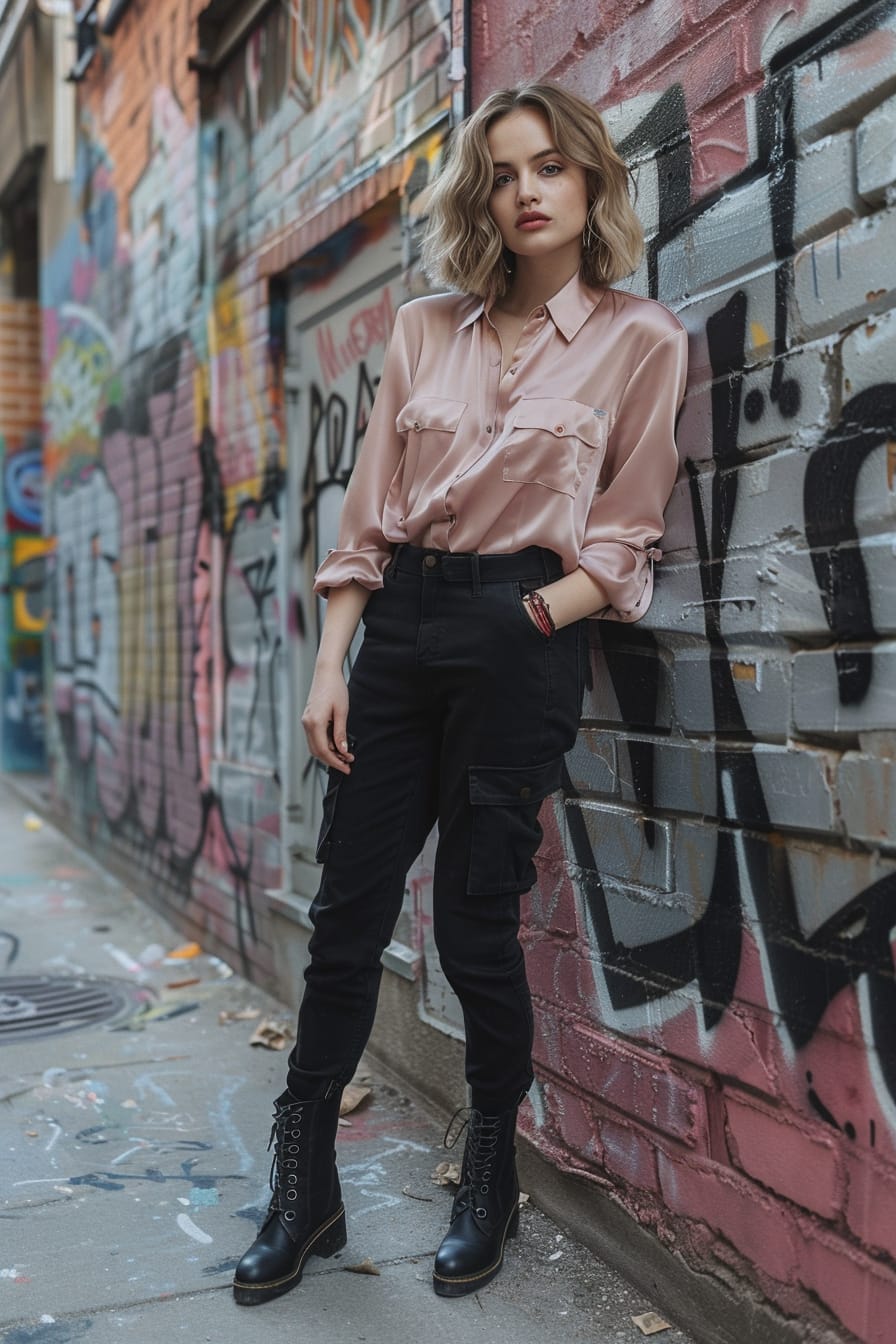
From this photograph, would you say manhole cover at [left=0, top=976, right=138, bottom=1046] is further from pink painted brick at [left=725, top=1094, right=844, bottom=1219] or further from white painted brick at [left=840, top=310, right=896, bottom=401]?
white painted brick at [left=840, top=310, right=896, bottom=401]

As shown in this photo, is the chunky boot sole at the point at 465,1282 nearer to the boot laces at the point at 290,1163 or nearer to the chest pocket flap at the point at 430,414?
the boot laces at the point at 290,1163

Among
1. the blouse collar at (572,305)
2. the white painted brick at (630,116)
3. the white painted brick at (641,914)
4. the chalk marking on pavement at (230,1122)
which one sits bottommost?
the chalk marking on pavement at (230,1122)

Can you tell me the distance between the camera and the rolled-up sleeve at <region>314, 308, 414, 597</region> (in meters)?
2.26

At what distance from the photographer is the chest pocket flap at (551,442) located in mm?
2104

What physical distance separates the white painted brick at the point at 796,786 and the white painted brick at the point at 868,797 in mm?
31

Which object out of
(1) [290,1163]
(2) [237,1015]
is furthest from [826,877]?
(2) [237,1015]

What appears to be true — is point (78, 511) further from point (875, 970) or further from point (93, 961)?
point (875, 970)

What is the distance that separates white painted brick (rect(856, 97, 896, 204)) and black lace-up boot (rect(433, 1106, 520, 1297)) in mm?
1633

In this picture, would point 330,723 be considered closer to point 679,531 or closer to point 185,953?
point 679,531

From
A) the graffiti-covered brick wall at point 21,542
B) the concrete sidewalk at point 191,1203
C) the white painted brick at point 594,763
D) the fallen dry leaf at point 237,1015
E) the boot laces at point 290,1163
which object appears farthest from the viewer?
the graffiti-covered brick wall at point 21,542

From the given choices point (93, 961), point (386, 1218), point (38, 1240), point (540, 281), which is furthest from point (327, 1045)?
point (93, 961)

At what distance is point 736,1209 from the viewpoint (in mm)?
2051

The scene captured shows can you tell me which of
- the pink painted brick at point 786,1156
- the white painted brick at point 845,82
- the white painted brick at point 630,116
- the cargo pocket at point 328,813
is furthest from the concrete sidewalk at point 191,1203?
the white painted brick at point 630,116

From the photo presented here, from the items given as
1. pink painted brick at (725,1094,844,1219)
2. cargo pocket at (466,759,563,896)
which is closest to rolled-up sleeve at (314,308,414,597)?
cargo pocket at (466,759,563,896)
